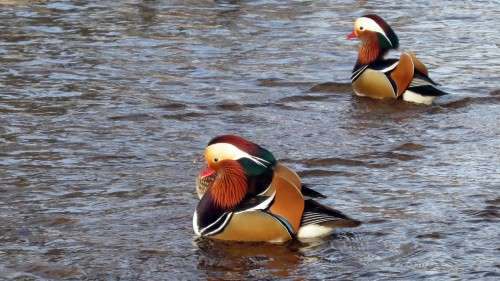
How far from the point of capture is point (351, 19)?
1711cm

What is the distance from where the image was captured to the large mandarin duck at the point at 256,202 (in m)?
7.78

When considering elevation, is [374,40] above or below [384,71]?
above

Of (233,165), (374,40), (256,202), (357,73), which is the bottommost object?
(357,73)

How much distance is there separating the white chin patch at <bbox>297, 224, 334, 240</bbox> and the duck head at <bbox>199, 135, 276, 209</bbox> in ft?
1.40

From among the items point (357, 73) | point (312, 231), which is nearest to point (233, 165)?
point (312, 231)

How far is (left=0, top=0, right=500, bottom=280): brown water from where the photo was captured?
7754mm

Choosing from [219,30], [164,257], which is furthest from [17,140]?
[219,30]

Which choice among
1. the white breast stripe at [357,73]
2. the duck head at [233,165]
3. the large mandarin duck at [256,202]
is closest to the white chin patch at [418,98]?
the white breast stripe at [357,73]

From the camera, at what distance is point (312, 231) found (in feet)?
25.8

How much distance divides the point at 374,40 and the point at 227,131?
242cm

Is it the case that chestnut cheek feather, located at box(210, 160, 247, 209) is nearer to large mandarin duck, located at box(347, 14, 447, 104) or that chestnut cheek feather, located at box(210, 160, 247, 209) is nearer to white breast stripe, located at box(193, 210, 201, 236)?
white breast stripe, located at box(193, 210, 201, 236)

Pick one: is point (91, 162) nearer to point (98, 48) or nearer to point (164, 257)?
point (164, 257)

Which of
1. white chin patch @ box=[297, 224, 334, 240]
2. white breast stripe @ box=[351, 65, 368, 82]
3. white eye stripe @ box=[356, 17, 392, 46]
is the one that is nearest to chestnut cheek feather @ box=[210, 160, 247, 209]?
white chin patch @ box=[297, 224, 334, 240]

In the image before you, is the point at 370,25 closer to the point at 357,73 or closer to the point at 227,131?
the point at 357,73
